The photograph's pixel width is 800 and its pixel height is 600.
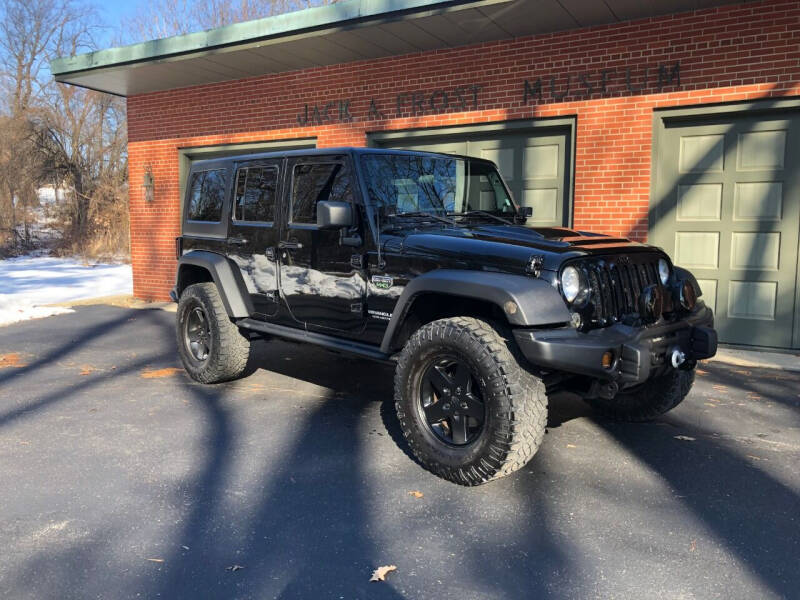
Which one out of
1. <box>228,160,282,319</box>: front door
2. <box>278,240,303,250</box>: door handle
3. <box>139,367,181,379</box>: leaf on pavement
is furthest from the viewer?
<box>139,367,181,379</box>: leaf on pavement

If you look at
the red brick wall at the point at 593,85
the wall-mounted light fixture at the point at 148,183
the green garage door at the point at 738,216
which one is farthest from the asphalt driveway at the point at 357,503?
the wall-mounted light fixture at the point at 148,183

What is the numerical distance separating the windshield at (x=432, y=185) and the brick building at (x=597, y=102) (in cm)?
301

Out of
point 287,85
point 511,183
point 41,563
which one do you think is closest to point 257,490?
point 41,563

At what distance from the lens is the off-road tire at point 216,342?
17.5ft

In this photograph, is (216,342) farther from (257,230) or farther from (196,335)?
(257,230)

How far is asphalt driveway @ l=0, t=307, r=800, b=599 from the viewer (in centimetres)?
261

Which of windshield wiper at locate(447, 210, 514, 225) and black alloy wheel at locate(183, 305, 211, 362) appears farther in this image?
black alloy wheel at locate(183, 305, 211, 362)

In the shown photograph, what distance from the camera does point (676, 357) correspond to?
11.4 feet

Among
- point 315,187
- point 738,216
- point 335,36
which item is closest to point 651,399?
point 315,187

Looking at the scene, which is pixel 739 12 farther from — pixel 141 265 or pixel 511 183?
pixel 141 265

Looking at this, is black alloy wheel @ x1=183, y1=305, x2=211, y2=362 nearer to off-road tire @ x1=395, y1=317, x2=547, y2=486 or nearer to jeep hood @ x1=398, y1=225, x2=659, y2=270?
jeep hood @ x1=398, y1=225, x2=659, y2=270

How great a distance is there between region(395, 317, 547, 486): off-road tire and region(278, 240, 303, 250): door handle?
4.72 feet

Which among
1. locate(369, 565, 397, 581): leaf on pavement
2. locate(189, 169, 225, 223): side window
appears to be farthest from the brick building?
locate(369, 565, 397, 581): leaf on pavement

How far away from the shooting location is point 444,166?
189 inches
